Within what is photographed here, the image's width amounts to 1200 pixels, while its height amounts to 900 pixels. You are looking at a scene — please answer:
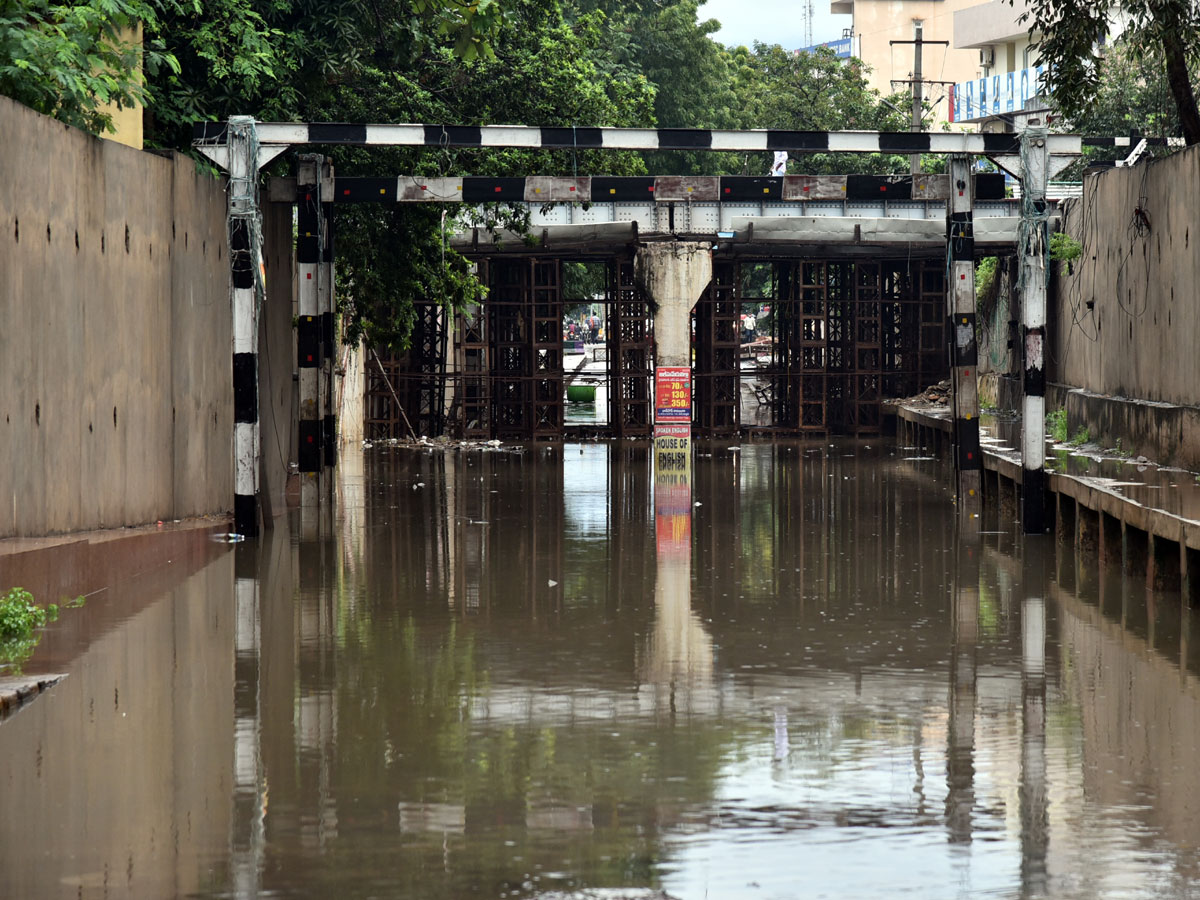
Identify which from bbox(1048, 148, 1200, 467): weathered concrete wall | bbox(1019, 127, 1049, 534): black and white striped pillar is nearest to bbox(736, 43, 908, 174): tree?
bbox(1048, 148, 1200, 467): weathered concrete wall

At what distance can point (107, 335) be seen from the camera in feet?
44.8

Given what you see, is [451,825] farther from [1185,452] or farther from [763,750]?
[1185,452]

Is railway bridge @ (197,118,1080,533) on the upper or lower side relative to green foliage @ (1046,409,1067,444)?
upper

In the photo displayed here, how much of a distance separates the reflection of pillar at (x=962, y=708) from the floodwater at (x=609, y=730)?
28mm

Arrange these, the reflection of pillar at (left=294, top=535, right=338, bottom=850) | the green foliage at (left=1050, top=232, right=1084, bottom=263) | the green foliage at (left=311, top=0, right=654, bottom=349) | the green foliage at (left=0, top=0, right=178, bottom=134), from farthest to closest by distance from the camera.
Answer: the green foliage at (left=1050, top=232, right=1084, bottom=263), the green foliage at (left=311, top=0, right=654, bottom=349), the green foliage at (left=0, top=0, right=178, bottom=134), the reflection of pillar at (left=294, top=535, right=338, bottom=850)

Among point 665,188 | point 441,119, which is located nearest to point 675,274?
point 441,119

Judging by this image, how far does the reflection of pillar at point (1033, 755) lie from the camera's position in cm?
568

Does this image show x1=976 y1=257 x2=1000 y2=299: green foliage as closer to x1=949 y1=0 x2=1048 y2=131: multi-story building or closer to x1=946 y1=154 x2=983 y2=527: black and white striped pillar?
x1=946 y1=154 x2=983 y2=527: black and white striped pillar

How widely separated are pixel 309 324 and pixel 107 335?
241 inches

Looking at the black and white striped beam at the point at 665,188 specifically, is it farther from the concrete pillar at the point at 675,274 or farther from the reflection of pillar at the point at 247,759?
the concrete pillar at the point at 675,274

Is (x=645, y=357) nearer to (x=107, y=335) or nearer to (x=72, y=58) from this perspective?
(x=107, y=335)

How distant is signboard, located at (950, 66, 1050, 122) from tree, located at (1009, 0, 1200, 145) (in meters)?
40.2

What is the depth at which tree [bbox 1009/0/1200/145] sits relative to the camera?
17.7 meters

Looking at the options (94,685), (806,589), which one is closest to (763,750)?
(94,685)
